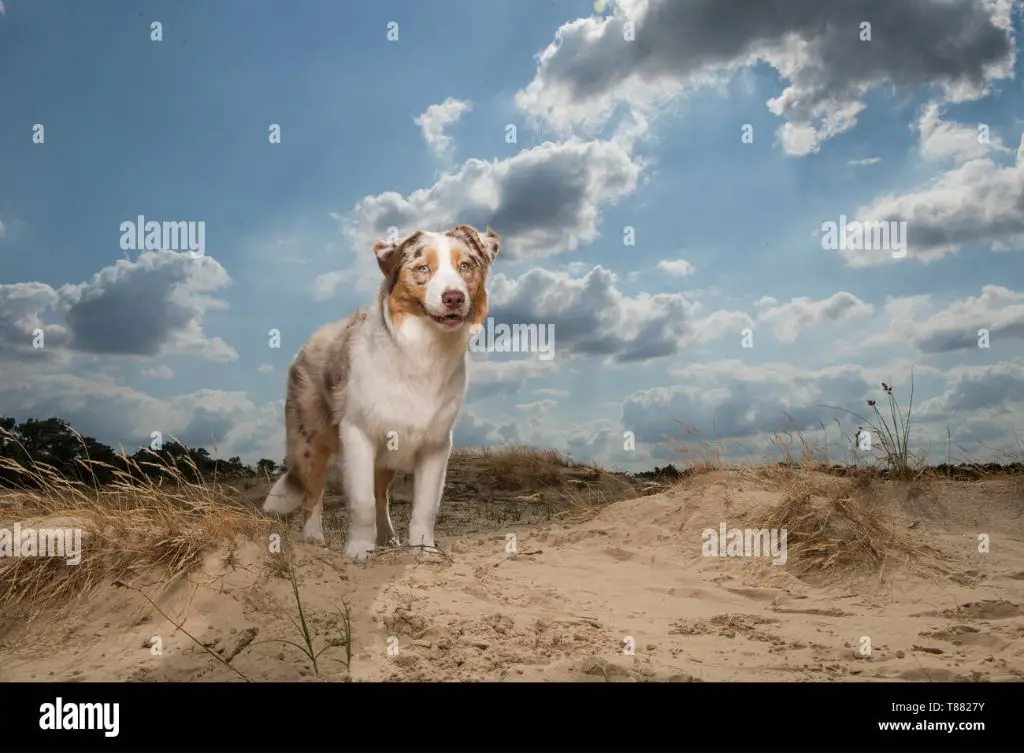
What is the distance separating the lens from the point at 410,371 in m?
6.36

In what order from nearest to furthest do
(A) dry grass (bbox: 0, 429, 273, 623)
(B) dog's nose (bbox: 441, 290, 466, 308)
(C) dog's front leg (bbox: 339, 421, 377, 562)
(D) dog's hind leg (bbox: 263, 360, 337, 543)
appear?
(A) dry grass (bbox: 0, 429, 273, 623) → (B) dog's nose (bbox: 441, 290, 466, 308) → (C) dog's front leg (bbox: 339, 421, 377, 562) → (D) dog's hind leg (bbox: 263, 360, 337, 543)

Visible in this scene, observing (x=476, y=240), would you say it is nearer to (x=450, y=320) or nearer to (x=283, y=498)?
(x=450, y=320)

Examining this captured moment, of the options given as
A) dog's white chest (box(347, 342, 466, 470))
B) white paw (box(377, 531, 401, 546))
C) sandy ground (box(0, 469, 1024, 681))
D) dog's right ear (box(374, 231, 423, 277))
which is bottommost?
sandy ground (box(0, 469, 1024, 681))

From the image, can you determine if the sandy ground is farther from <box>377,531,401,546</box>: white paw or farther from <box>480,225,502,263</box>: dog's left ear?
<box>480,225,502,263</box>: dog's left ear

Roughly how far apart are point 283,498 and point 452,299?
2.78 metres

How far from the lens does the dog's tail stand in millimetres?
7316

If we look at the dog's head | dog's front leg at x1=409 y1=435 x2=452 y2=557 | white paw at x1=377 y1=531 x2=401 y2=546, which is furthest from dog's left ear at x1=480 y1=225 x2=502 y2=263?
white paw at x1=377 y1=531 x2=401 y2=546

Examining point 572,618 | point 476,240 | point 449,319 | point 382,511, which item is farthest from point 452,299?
point 382,511

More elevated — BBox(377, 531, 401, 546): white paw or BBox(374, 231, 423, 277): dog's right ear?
BBox(374, 231, 423, 277): dog's right ear

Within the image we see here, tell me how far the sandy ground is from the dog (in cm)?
59

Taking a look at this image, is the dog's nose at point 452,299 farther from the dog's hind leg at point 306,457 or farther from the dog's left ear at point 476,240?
the dog's hind leg at point 306,457

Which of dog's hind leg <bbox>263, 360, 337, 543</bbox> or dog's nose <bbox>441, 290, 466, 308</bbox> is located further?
dog's hind leg <bbox>263, 360, 337, 543</bbox>

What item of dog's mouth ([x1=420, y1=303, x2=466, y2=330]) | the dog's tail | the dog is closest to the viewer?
dog's mouth ([x1=420, y1=303, x2=466, y2=330])

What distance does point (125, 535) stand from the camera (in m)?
5.55
